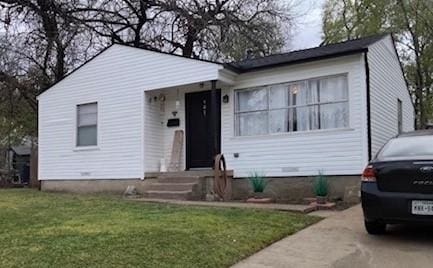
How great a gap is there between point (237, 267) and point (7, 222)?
169 inches

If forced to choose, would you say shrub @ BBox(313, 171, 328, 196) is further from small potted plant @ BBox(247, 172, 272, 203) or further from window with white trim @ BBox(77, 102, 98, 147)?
window with white trim @ BBox(77, 102, 98, 147)

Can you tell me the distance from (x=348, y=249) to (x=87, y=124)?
10756 mm

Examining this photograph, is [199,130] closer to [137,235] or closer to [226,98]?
[226,98]

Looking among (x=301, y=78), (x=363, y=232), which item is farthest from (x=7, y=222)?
(x=301, y=78)

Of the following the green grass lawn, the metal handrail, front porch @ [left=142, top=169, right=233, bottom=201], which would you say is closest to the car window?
the green grass lawn

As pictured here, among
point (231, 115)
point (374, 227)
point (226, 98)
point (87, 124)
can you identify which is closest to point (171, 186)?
point (231, 115)

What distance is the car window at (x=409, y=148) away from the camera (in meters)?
6.57

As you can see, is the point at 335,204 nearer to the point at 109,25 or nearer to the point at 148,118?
the point at 148,118

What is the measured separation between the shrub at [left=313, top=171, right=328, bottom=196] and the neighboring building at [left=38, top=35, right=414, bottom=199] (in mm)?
256

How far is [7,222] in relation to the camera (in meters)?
8.00

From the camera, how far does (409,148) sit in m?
6.85

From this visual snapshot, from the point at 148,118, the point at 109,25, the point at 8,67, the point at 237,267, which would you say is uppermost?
the point at 109,25

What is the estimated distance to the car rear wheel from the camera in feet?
22.8

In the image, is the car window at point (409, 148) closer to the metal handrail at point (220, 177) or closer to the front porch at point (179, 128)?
the metal handrail at point (220, 177)
